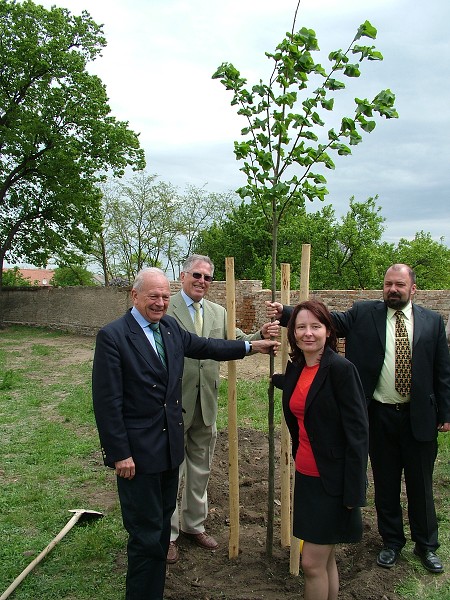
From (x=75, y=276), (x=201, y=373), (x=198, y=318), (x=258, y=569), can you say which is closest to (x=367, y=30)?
(x=198, y=318)

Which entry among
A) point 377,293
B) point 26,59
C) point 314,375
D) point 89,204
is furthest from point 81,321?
point 314,375

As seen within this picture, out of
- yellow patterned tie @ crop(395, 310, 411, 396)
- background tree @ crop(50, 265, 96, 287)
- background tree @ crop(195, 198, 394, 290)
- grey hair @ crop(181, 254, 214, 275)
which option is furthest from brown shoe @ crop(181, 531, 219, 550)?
background tree @ crop(50, 265, 96, 287)

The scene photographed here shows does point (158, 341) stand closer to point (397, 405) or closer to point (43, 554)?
point (397, 405)

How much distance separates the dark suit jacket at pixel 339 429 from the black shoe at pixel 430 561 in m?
1.33

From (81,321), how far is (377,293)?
1234cm

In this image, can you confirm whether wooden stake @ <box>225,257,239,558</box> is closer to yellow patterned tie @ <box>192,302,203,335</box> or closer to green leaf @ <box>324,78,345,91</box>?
yellow patterned tie @ <box>192,302,203,335</box>

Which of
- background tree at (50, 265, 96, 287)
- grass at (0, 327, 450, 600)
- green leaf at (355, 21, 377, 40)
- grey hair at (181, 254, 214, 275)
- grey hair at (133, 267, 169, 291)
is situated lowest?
grass at (0, 327, 450, 600)

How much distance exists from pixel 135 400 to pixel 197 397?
3.29 ft

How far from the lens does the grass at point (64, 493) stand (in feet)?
11.6

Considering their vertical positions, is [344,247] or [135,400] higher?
[344,247]

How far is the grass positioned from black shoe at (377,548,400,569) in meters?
0.17

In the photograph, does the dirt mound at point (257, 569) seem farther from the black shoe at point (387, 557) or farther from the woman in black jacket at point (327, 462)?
the woman in black jacket at point (327, 462)

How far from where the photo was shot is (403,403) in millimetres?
3664

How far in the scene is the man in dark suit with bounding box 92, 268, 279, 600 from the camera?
2.89m
